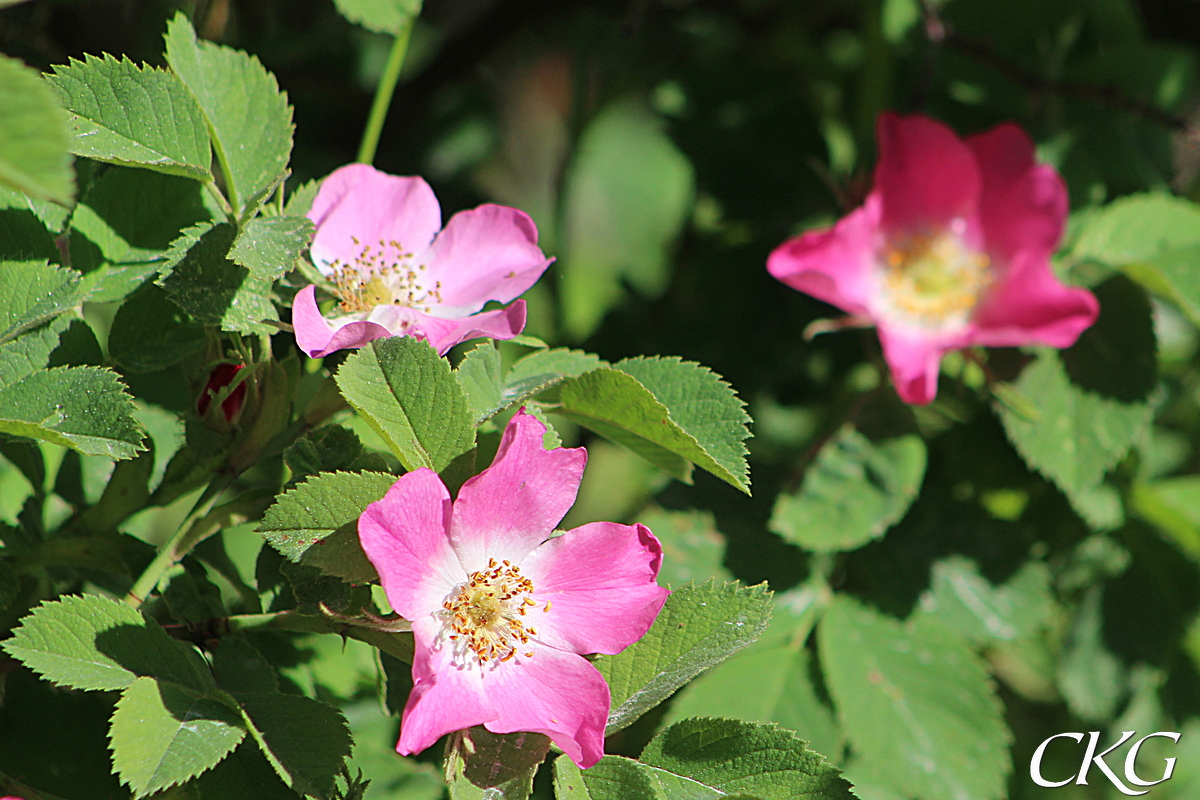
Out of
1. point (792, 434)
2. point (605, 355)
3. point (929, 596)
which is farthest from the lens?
point (792, 434)

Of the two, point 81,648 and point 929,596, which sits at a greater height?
point 81,648

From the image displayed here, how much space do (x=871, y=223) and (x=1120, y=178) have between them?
1.21 feet

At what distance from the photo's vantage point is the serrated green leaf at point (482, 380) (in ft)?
2.09

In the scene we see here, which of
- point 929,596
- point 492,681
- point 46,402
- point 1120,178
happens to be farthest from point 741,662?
point 1120,178

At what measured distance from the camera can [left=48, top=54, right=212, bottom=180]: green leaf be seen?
63 cm

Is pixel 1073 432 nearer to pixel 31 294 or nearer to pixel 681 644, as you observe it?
pixel 681 644

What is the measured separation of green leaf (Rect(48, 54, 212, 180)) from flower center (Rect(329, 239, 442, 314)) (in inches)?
4.4

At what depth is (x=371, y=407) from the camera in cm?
57

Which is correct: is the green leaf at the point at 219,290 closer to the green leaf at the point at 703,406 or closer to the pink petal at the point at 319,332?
the pink petal at the point at 319,332

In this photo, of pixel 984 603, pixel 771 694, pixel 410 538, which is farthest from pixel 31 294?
pixel 984 603

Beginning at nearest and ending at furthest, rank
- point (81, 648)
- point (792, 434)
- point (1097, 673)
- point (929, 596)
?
point (81, 648) < point (929, 596) < point (1097, 673) < point (792, 434)

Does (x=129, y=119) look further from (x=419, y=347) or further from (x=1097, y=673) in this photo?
(x=1097, y=673)

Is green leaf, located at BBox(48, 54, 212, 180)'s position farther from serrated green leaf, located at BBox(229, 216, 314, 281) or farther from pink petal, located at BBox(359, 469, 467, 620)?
pink petal, located at BBox(359, 469, 467, 620)

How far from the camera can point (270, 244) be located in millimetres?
600
